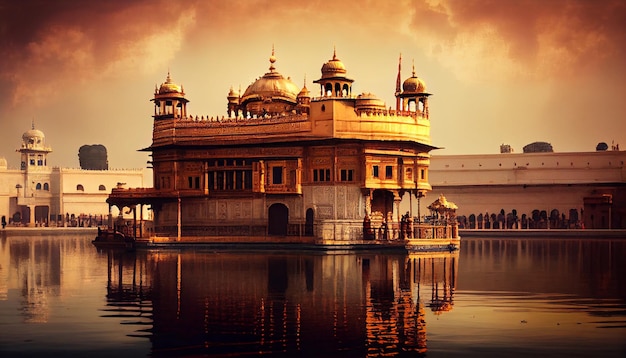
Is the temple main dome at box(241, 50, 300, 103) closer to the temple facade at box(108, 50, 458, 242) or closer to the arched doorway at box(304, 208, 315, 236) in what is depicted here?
the temple facade at box(108, 50, 458, 242)

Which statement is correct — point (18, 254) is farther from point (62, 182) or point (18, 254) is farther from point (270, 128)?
point (62, 182)

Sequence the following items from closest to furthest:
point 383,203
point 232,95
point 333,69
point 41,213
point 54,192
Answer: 1. point 333,69
2. point 383,203
3. point 232,95
4. point 54,192
5. point 41,213

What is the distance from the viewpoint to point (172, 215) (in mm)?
48438

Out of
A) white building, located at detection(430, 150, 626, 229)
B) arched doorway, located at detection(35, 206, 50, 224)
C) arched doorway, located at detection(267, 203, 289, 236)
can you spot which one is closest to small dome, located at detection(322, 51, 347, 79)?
arched doorway, located at detection(267, 203, 289, 236)

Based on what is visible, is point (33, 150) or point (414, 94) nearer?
point (414, 94)

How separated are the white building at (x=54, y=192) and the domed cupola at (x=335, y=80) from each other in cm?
5197

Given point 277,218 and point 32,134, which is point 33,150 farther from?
point 277,218

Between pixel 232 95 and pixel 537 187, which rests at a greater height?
pixel 232 95

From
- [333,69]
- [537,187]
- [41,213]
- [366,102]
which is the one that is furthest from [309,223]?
[41,213]

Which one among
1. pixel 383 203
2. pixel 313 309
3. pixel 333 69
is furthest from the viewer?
pixel 383 203

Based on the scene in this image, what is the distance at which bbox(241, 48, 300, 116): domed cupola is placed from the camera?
52.4 m

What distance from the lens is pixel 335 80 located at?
46281mm

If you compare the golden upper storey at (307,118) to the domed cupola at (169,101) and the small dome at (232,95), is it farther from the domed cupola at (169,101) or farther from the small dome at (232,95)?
the small dome at (232,95)

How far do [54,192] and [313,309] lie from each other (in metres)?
81.1
